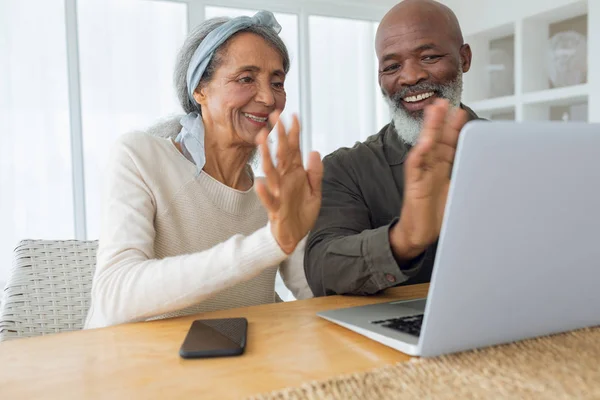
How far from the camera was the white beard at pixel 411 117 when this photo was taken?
5.36 ft

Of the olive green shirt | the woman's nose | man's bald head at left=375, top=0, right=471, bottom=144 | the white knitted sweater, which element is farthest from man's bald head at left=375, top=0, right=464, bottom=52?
the white knitted sweater

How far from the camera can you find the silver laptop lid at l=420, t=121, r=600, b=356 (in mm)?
580

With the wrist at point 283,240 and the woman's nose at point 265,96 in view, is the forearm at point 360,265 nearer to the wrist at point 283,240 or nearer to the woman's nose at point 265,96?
the wrist at point 283,240

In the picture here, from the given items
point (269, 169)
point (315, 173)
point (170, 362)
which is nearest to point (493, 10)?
point (315, 173)

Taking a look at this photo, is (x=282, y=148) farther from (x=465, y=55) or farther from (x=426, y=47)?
(x=465, y=55)

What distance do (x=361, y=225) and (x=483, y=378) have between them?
0.84 meters

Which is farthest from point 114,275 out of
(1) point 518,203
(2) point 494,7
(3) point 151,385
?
(2) point 494,7

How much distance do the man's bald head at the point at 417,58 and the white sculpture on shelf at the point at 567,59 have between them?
2.12 m

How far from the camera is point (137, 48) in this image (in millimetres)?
3709

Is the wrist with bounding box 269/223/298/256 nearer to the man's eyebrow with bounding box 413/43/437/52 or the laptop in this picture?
the laptop

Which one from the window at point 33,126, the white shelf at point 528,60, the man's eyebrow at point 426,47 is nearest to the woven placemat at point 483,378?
the man's eyebrow at point 426,47

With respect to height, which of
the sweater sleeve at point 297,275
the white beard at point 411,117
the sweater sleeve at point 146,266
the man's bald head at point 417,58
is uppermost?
the man's bald head at point 417,58

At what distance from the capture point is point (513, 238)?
24.8 inches

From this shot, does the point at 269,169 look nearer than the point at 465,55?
Yes
